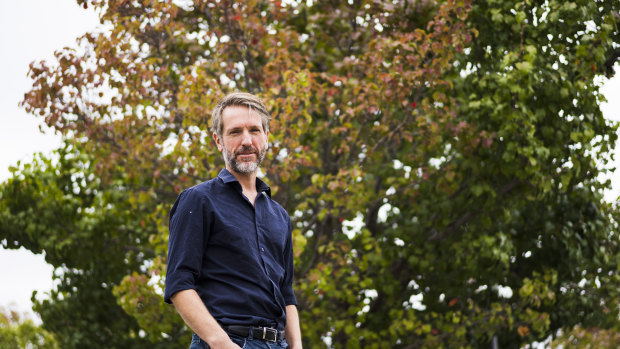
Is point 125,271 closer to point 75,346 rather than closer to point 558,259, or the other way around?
point 75,346

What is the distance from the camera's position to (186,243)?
10.4ft

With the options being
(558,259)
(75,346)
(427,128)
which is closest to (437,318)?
(558,259)

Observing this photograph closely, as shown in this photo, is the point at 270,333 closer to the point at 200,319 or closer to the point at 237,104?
the point at 200,319

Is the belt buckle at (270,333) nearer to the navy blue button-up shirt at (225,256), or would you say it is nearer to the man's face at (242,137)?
the navy blue button-up shirt at (225,256)

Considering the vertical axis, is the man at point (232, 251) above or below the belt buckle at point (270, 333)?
above

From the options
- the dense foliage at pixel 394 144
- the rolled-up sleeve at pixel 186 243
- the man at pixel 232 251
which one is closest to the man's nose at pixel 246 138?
the man at pixel 232 251

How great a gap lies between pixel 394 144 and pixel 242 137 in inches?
321

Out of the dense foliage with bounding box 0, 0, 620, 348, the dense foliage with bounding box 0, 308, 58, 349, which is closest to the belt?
the dense foliage with bounding box 0, 0, 620, 348

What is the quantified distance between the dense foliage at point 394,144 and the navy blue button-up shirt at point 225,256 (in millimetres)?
5616

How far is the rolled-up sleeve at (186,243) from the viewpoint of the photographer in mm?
3123

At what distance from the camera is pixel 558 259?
12352mm

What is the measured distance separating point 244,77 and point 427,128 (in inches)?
105

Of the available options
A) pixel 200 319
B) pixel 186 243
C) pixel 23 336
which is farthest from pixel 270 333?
pixel 23 336

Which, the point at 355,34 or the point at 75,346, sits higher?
the point at 355,34
